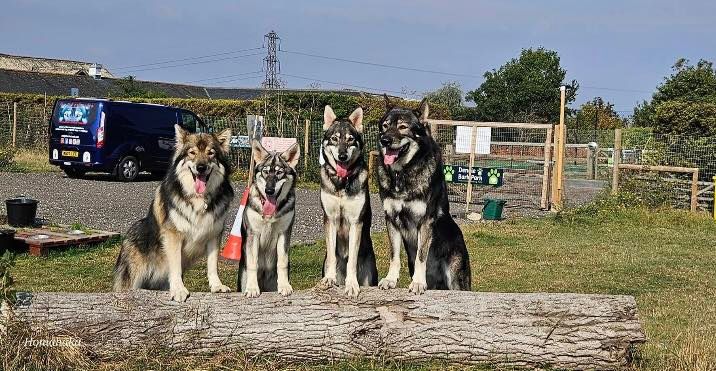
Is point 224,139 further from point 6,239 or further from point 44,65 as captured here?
point 44,65

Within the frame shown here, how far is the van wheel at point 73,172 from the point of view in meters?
21.5

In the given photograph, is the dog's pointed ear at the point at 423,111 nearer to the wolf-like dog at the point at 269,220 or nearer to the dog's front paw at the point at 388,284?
the wolf-like dog at the point at 269,220

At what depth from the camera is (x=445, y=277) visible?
643 centimetres

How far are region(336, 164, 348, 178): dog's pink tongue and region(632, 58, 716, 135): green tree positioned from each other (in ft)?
50.5

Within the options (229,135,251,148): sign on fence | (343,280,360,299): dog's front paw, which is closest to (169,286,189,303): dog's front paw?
(343,280,360,299): dog's front paw

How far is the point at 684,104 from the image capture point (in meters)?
19.2

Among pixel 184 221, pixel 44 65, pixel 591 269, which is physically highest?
pixel 44 65

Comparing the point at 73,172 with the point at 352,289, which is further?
the point at 73,172

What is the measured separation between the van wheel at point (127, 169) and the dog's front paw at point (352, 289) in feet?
55.5

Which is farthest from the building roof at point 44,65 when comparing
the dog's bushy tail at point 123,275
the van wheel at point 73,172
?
the dog's bushy tail at point 123,275

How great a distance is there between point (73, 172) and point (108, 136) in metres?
2.46

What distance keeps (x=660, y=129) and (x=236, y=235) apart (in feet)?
47.1

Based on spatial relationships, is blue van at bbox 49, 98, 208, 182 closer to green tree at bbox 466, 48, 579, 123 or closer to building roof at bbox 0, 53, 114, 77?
building roof at bbox 0, 53, 114, 77

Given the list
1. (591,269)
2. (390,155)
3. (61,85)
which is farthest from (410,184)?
(61,85)
